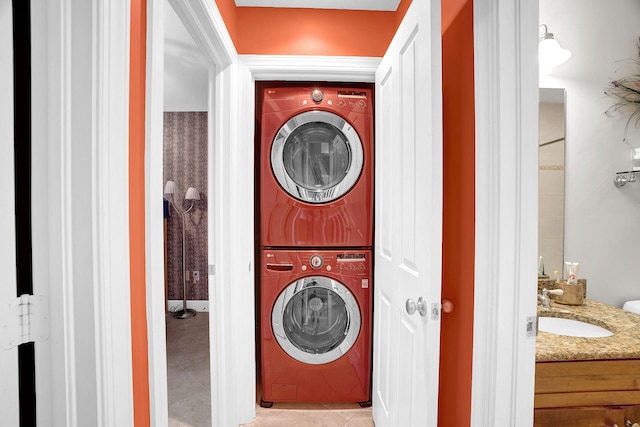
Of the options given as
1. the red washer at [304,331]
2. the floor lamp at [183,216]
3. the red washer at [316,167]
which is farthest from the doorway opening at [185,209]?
the red washer at [316,167]

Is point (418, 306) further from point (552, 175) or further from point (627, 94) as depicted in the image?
point (627, 94)

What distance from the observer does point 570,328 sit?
55.2 inches

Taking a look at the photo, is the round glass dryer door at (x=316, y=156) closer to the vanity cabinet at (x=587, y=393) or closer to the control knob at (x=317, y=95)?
the control knob at (x=317, y=95)

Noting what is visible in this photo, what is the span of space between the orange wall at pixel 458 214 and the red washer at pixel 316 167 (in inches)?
28.3

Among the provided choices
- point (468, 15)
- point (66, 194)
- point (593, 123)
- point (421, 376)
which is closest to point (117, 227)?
point (66, 194)

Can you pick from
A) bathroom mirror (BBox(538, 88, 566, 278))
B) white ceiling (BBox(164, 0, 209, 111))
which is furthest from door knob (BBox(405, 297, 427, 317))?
white ceiling (BBox(164, 0, 209, 111))

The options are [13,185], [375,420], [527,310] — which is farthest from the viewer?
[375,420]

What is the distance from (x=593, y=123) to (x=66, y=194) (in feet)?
7.12

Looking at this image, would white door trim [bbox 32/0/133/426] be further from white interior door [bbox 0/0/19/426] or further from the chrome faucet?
the chrome faucet

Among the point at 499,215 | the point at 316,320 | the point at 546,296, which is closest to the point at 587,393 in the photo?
the point at 546,296

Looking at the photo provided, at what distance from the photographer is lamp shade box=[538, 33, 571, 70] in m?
1.51

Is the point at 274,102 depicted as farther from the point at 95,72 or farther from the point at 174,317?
the point at 174,317

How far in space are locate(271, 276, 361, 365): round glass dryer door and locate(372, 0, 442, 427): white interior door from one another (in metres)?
0.28

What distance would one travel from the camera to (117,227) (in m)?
0.66
